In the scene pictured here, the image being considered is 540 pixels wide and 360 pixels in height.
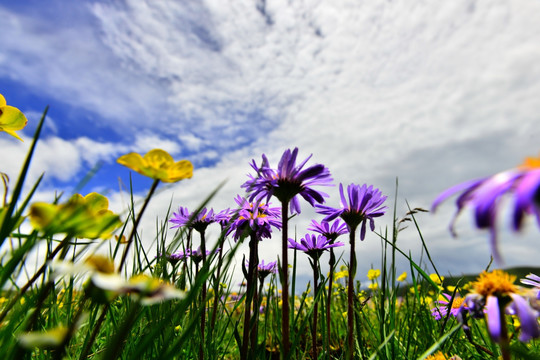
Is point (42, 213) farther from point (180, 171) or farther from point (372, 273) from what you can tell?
point (372, 273)

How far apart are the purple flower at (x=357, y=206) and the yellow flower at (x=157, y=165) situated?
119 centimetres

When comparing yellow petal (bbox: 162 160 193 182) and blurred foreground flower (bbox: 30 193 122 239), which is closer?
blurred foreground flower (bbox: 30 193 122 239)

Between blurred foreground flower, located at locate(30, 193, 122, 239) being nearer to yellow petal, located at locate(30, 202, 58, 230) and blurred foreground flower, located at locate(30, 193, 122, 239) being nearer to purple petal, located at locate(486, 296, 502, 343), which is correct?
yellow petal, located at locate(30, 202, 58, 230)

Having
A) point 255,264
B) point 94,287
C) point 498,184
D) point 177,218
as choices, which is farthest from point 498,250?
point 177,218

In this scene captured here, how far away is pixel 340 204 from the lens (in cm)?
198

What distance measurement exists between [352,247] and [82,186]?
119 centimetres

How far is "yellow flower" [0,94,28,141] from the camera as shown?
50.8 inches

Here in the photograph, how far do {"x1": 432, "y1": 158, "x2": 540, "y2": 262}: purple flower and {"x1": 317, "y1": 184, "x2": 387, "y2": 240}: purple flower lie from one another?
113 centimetres

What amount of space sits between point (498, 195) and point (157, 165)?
2.43ft

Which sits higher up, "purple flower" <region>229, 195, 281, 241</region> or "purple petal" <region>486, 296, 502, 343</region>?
"purple flower" <region>229, 195, 281, 241</region>

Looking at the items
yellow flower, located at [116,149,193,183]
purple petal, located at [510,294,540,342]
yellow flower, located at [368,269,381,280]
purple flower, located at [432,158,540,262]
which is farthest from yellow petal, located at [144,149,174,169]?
→ yellow flower, located at [368,269,381,280]

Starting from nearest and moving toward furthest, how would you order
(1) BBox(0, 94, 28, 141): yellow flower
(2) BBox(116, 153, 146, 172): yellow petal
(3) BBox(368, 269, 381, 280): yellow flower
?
1. (2) BBox(116, 153, 146, 172): yellow petal
2. (1) BBox(0, 94, 28, 141): yellow flower
3. (3) BBox(368, 269, 381, 280): yellow flower

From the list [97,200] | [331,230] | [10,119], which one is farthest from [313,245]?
[10,119]

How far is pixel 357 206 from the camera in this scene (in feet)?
6.45
